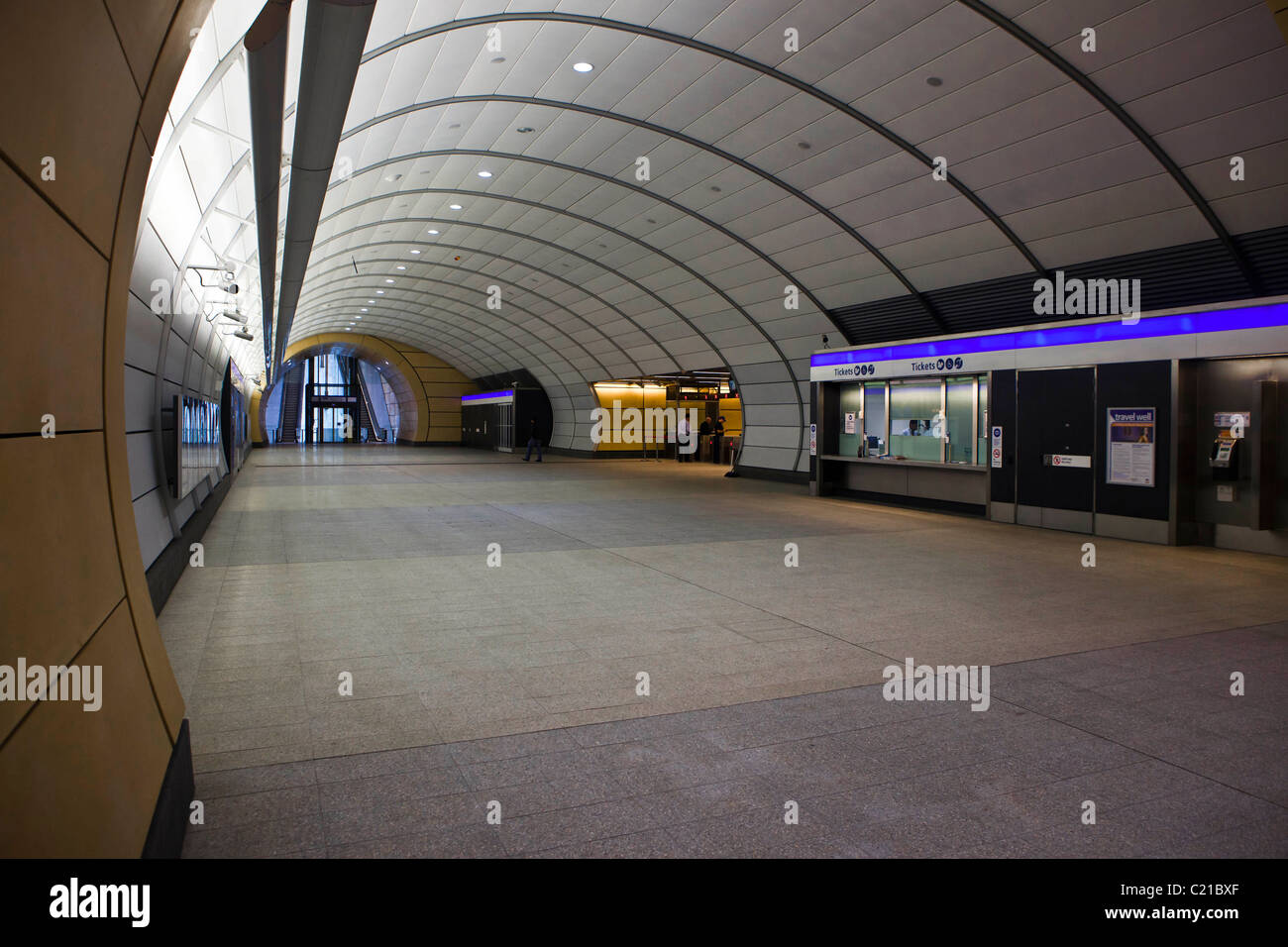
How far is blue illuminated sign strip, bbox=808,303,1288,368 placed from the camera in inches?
476

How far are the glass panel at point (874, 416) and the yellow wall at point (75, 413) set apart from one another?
1765cm

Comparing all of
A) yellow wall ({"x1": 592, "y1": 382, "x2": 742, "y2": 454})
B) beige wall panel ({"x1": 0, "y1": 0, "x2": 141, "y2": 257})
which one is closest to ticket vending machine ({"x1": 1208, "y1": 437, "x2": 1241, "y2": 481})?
beige wall panel ({"x1": 0, "y1": 0, "x2": 141, "y2": 257})

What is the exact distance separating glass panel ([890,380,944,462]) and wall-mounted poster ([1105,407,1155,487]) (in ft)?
14.3

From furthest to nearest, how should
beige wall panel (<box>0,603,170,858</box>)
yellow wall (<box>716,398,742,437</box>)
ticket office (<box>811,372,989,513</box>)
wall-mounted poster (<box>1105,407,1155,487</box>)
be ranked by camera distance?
yellow wall (<box>716,398,742,437</box>) < ticket office (<box>811,372,989,513</box>) < wall-mounted poster (<box>1105,407,1155,487</box>) < beige wall panel (<box>0,603,170,858</box>)

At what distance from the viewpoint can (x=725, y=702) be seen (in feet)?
18.2

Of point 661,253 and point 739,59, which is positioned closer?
point 739,59

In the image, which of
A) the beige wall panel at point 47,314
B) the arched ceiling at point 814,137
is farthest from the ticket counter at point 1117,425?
the beige wall panel at point 47,314

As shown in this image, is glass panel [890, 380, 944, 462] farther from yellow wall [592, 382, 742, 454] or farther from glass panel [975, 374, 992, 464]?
yellow wall [592, 382, 742, 454]

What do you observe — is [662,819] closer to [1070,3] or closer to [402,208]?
[1070,3]

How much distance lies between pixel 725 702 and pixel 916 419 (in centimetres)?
1430

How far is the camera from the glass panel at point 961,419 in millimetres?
17188

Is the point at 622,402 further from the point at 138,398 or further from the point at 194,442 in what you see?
the point at 138,398

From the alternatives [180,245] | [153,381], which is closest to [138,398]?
[153,381]
